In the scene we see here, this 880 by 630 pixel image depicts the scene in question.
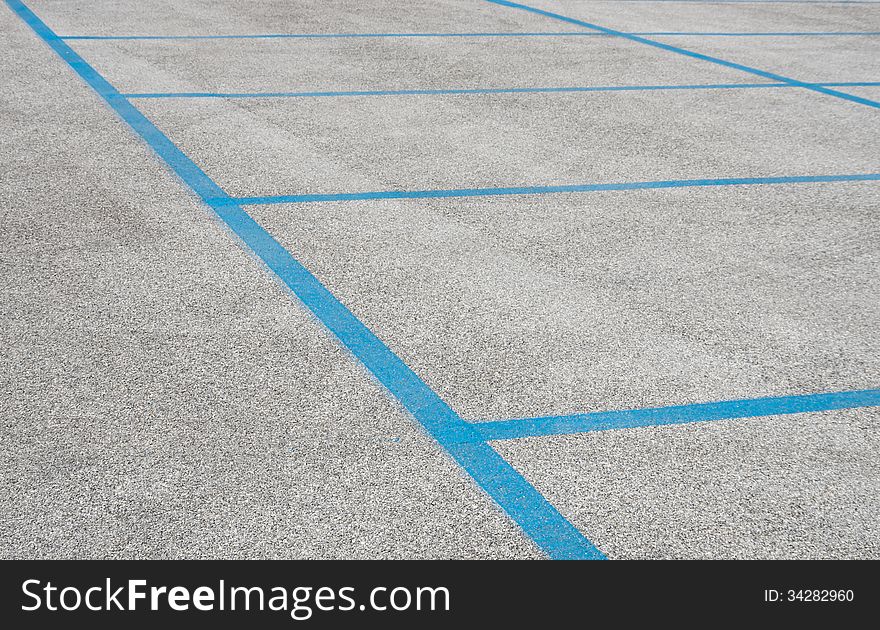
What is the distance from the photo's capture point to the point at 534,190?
704 cm

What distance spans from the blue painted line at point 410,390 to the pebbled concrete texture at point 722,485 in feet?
0.24

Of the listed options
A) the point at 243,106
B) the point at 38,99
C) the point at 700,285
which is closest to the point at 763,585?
the point at 700,285

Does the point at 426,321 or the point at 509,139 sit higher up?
the point at 509,139

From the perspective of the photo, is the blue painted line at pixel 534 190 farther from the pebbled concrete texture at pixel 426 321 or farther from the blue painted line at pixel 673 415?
the blue painted line at pixel 673 415

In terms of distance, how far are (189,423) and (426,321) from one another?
4.70 feet

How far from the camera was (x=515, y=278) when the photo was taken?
5539 mm

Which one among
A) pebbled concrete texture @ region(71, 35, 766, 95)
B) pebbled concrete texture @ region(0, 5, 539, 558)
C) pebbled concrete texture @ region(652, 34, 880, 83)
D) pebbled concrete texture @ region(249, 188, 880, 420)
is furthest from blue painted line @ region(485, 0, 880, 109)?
pebbled concrete texture @ region(0, 5, 539, 558)

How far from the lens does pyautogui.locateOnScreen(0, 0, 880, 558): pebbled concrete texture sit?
140 inches

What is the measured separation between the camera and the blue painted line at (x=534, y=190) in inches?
262

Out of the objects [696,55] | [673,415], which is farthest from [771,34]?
[673,415]

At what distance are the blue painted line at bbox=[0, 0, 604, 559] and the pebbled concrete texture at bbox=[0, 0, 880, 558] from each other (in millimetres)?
73

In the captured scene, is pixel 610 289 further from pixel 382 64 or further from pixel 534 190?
pixel 382 64

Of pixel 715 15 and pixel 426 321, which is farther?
pixel 715 15

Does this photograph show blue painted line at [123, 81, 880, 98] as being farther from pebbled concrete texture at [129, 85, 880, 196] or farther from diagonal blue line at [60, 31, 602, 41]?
diagonal blue line at [60, 31, 602, 41]
